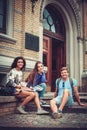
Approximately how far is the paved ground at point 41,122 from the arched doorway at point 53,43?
5601mm

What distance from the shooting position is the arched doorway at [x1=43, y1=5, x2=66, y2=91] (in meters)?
11.4

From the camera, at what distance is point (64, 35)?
12.6m

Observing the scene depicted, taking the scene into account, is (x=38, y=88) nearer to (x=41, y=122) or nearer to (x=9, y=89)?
(x=9, y=89)

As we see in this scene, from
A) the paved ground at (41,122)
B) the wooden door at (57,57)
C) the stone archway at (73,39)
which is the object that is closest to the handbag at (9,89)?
the paved ground at (41,122)

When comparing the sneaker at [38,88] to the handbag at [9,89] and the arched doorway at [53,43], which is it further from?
the arched doorway at [53,43]

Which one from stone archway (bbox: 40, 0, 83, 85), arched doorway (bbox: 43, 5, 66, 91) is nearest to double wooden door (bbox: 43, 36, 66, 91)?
arched doorway (bbox: 43, 5, 66, 91)

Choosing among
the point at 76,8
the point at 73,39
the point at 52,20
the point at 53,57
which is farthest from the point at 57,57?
the point at 76,8

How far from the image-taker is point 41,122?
200 inches

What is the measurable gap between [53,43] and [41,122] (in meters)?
7.77

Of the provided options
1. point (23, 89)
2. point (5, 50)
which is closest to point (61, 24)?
point (5, 50)

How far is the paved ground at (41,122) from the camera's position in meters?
4.64

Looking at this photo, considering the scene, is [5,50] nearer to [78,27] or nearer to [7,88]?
[7,88]

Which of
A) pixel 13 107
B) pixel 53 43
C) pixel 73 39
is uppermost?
pixel 73 39

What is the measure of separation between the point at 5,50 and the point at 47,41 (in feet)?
11.5
